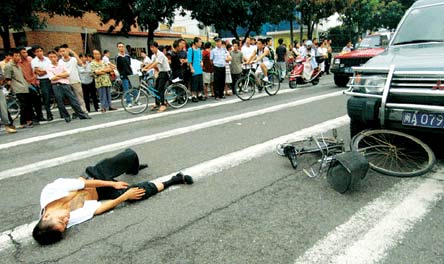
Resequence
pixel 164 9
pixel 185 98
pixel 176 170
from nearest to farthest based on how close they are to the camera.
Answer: pixel 176 170, pixel 185 98, pixel 164 9

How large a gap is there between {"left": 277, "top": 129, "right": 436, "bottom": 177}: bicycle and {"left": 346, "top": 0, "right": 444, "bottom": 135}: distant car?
0.63 feet

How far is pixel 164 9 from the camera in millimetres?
17281

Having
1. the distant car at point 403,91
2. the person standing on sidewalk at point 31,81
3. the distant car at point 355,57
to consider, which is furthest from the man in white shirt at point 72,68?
the distant car at point 355,57

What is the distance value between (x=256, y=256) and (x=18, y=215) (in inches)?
107

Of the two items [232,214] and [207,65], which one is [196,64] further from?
[232,214]

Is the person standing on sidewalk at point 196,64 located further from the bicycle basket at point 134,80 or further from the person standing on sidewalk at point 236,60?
the bicycle basket at point 134,80

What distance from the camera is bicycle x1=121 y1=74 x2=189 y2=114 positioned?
29.2 feet

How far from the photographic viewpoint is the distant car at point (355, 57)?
35.3 ft

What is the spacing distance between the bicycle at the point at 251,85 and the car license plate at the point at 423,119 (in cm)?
668

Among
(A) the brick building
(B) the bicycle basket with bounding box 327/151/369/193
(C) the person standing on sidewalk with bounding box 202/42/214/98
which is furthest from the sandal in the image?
(A) the brick building

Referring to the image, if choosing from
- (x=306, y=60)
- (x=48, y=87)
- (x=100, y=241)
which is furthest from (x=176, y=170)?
(x=306, y=60)

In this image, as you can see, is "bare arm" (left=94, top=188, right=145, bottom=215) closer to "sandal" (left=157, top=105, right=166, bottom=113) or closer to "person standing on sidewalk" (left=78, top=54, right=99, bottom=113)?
"sandal" (left=157, top=105, right=166, bottom=113)

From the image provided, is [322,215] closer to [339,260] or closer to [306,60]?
[339,260]

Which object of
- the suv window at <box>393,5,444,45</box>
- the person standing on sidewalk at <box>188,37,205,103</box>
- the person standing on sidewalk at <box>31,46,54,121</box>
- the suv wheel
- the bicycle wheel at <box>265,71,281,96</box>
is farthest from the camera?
the suv wheel
